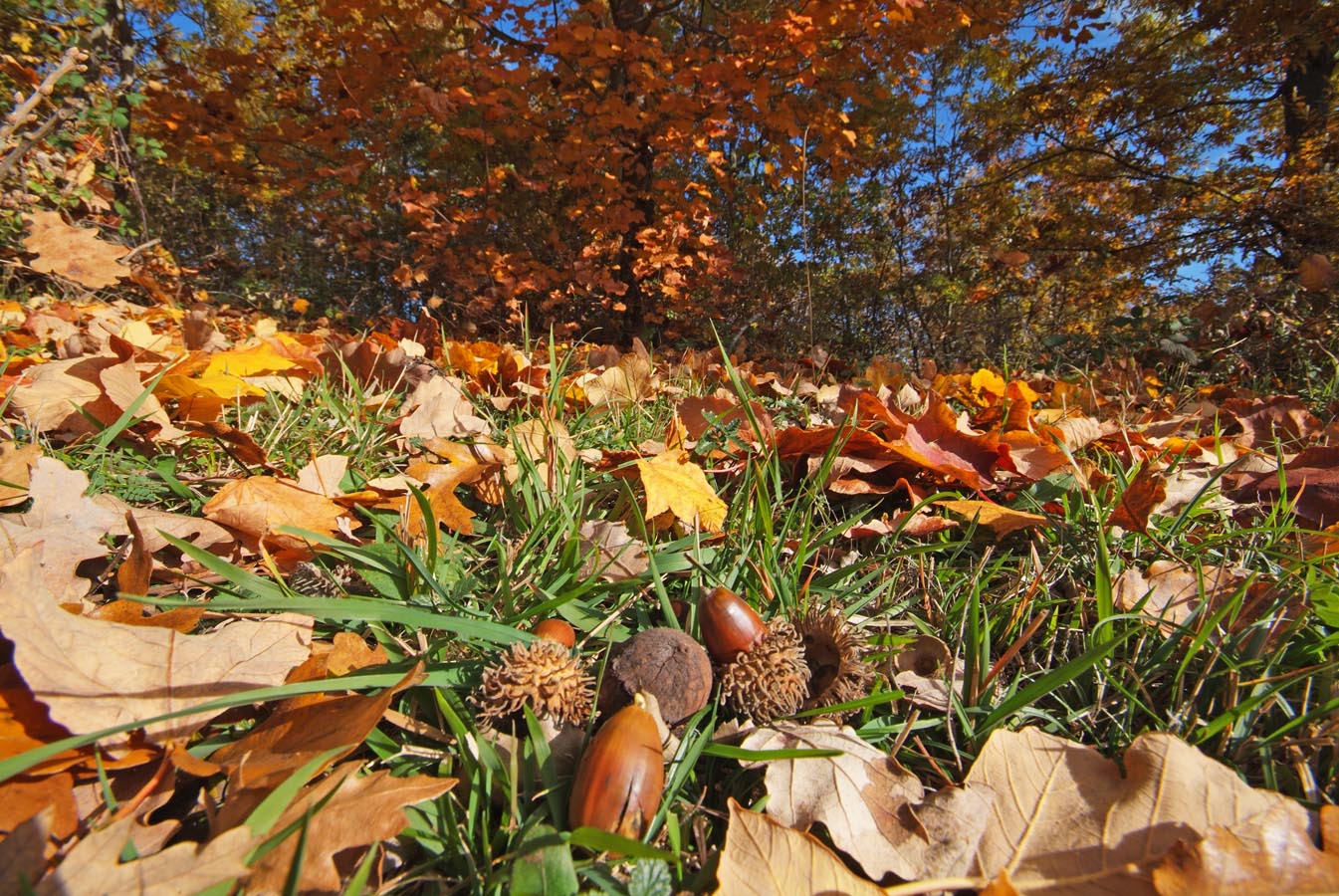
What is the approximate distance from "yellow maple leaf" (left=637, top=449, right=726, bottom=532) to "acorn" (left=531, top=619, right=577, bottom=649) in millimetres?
273

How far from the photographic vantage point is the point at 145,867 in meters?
0.50

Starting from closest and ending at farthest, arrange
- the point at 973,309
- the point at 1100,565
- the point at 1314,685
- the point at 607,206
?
1. the point at 1314,685
2. the point at 1100,565
3. the point at 607,206
4. the point at 973,309

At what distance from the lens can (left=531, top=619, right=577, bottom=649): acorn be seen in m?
0.81

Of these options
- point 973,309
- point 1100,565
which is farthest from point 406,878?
point 973,309

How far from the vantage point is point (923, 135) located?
8773 millimetres

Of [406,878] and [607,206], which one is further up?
[607,206]

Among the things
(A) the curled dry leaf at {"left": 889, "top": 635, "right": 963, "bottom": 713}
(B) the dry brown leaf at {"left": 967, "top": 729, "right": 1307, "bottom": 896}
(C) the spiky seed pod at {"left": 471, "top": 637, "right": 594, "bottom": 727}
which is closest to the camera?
(B) the dry brown leaf at {"left": 967, "top": 729, "right": 1307, "bottom": 896}

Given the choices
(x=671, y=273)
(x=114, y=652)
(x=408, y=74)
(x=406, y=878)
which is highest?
(x=408, y=74)

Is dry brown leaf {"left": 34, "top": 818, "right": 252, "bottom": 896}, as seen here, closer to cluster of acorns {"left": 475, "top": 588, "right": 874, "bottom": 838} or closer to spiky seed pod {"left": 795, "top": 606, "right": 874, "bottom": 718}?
cluster of acorns {"left": 475, "top": 588, "right": 874, "bottom": 838}

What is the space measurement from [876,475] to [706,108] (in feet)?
19.1

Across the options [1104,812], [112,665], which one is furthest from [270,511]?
[1104,812]

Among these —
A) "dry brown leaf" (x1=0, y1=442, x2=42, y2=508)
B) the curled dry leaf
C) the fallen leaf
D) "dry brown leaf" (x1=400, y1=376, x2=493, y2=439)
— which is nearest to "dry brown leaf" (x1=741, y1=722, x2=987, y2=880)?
the curled dry leaf

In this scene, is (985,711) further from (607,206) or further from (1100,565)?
(607,206)

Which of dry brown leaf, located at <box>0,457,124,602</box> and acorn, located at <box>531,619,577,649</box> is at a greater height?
acorn, located at <box>531,619,577,649</box>
